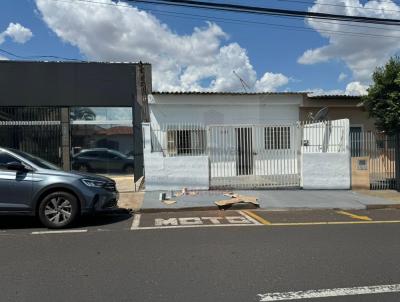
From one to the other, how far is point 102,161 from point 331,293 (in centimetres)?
1477

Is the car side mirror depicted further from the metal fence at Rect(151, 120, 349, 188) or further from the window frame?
the window frame

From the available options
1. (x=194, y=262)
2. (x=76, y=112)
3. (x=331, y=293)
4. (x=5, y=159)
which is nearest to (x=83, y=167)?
(x=76, y=112)

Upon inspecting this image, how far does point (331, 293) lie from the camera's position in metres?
4.79

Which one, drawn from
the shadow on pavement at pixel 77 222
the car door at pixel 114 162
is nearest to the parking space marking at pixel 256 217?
the shadow on pavement at pixel 77 222

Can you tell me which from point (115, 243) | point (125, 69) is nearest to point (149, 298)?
point (115, 243)

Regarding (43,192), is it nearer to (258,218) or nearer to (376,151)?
(258,218)

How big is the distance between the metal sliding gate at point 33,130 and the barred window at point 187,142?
6.04m

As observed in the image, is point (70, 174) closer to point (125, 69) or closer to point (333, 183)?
point (333, 183)

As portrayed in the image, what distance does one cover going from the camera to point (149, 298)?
4.67 metres

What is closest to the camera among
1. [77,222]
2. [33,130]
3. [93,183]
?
[93,183]

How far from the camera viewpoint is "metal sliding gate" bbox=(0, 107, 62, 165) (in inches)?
685

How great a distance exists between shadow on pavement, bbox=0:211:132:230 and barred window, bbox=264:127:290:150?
614 cm

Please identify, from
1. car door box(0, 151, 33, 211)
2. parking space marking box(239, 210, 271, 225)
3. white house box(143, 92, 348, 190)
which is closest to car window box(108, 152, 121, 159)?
white house box(143, 92, 348, 190)

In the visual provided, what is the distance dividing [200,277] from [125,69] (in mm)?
14252
